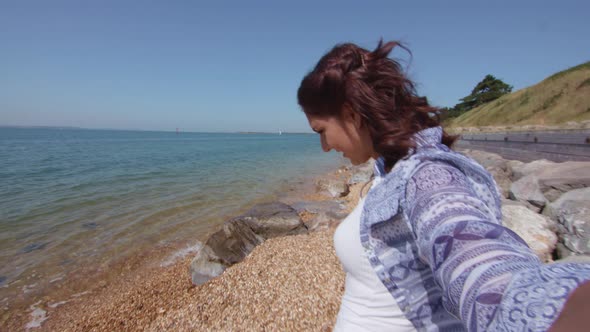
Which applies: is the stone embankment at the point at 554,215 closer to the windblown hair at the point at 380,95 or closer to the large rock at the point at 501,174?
the large rock at the point at 501,174

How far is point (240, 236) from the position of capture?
18.3 ft

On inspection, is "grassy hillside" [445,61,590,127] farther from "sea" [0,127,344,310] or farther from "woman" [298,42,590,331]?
"woman" [298,42,590,331]

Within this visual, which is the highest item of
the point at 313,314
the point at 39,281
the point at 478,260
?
the point at 478,260

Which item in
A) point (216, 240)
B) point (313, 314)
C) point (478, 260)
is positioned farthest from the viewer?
point (216, 240)

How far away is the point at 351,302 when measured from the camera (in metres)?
1.34

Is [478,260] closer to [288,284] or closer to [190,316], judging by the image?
[288,284]

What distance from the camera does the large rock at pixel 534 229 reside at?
11.0 feet

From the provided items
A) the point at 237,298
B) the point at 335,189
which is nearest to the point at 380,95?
the point at 237,298

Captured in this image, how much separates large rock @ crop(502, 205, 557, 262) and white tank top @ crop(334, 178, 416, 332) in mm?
3320

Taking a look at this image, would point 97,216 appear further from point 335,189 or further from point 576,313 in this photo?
point 576,313

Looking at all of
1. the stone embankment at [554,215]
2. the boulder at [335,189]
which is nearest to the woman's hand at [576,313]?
the stone embankment at [554,215]

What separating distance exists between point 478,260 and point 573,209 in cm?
460

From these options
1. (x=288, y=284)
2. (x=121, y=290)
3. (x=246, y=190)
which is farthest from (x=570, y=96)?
(x=121, y=290)

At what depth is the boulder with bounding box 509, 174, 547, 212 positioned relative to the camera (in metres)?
4.93
